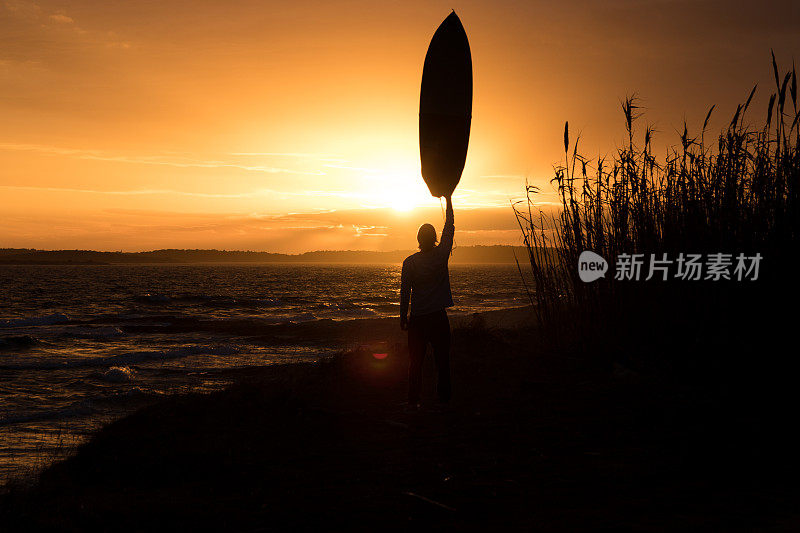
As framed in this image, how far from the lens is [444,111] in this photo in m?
7.15

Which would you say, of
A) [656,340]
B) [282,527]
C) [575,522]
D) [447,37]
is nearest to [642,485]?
[575,522]

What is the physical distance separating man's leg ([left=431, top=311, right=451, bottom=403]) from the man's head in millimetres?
763

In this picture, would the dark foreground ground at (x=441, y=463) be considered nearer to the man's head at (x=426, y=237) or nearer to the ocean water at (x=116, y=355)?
the man's head at (x=426, y=237)

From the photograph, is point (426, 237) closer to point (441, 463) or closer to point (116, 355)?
point (441, 463)

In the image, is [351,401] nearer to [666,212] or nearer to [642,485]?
[642,485]

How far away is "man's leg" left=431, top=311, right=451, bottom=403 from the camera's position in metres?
6.75

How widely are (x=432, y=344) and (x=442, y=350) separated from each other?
154mm

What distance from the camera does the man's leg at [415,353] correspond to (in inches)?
268

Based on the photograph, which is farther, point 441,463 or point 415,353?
point 415,353

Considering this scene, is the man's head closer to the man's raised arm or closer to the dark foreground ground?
the man's raised arm

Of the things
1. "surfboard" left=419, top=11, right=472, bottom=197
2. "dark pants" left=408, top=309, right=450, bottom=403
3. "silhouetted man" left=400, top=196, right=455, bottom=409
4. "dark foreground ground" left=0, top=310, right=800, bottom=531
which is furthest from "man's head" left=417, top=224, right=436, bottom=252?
"dark foreground ground" left=0, top=310, right=800, bottom=531

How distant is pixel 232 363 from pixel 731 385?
570 inches

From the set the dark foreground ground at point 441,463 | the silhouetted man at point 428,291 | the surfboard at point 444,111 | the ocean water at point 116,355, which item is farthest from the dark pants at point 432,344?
the ocean water at point 116,355

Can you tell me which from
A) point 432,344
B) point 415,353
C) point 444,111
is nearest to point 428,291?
point 432,344
